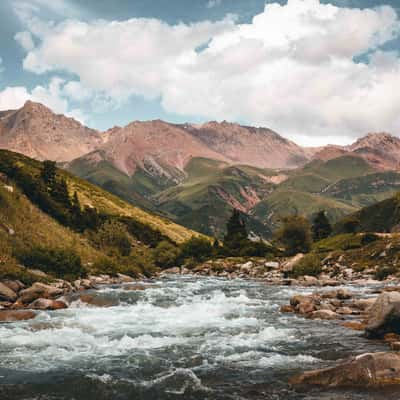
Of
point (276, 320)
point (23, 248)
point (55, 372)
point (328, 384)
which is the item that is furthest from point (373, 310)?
point (23, 248)

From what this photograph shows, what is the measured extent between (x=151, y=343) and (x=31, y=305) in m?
16.1

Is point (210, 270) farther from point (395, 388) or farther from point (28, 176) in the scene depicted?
point (395, 388)

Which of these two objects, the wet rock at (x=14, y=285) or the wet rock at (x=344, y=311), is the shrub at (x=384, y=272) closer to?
the wet rock at (x=344, y=311)

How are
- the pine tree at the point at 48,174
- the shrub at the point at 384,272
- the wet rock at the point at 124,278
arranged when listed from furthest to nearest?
the pine tree at the point at 48,174
the wet rock at the point at 124,278
the shrub at the point at 384,272

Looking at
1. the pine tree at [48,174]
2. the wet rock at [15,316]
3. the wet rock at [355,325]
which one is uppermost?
the pine tree at [48,174]

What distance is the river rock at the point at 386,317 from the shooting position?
2222cm

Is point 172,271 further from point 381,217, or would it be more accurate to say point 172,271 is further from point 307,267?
point 381,217

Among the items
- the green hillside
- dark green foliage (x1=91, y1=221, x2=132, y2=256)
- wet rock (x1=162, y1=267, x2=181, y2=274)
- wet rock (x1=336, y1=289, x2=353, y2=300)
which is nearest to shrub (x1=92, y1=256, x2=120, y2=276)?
dark green foliage (x1=91, y1=221, x2=132, y2=256)

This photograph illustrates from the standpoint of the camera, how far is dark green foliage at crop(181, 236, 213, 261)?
11794 centimetres

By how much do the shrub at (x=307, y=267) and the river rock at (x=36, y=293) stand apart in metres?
41.4

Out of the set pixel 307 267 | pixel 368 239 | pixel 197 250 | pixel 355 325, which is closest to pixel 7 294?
pixel 355 325

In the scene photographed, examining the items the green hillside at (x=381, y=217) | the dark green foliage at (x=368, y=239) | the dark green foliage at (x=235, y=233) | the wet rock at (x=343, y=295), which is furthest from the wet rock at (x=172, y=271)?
the green hillside at (x=381, y=217)

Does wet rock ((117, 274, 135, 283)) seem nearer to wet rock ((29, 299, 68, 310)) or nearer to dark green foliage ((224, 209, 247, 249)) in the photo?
wet rock ((29, 299, 68, 310))

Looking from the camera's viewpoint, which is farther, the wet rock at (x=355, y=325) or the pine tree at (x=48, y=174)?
the pine tree at (x=48, y=174)
